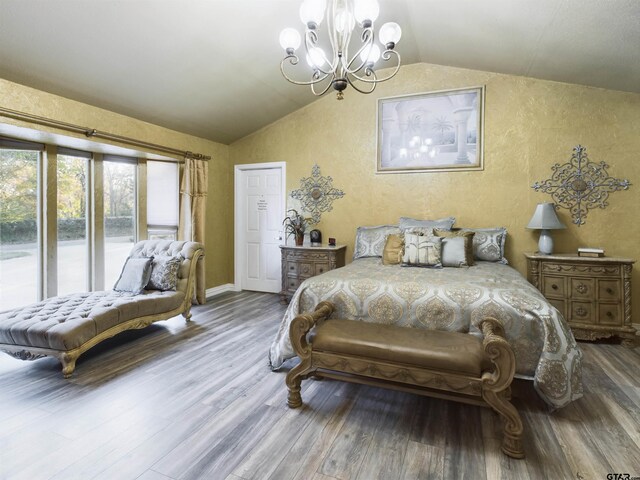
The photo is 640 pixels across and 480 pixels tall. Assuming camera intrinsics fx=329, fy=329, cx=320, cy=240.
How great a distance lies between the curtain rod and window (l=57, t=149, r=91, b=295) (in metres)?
0.54

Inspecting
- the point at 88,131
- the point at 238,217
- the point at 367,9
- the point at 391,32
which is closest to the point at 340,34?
the point at 367,9

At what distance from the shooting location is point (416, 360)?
179 centimetres

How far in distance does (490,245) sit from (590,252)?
0.89 metres

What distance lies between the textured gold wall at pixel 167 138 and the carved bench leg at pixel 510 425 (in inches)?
155

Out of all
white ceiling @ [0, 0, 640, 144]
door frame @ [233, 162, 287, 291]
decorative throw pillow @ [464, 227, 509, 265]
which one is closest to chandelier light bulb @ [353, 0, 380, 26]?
white ceiling @ [0, 0, 640, 144]

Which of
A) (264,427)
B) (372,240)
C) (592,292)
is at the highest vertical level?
(372,240)

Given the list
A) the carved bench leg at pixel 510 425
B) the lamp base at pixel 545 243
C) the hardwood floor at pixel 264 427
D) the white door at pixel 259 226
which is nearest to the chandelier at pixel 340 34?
the carved bench leg at pixel 510 425

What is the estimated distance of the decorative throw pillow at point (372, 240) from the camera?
3920 mm

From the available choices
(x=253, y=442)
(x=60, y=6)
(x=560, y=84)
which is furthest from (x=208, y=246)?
(x=560, y=84)

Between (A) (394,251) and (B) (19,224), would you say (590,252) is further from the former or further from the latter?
(B) (19,224)

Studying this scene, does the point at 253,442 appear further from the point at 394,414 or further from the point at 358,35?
the point at 358,35

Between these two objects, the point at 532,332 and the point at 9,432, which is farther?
the point at 532,332

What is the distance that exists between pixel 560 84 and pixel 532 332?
3103 millimetres

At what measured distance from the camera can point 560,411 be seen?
2.00m
